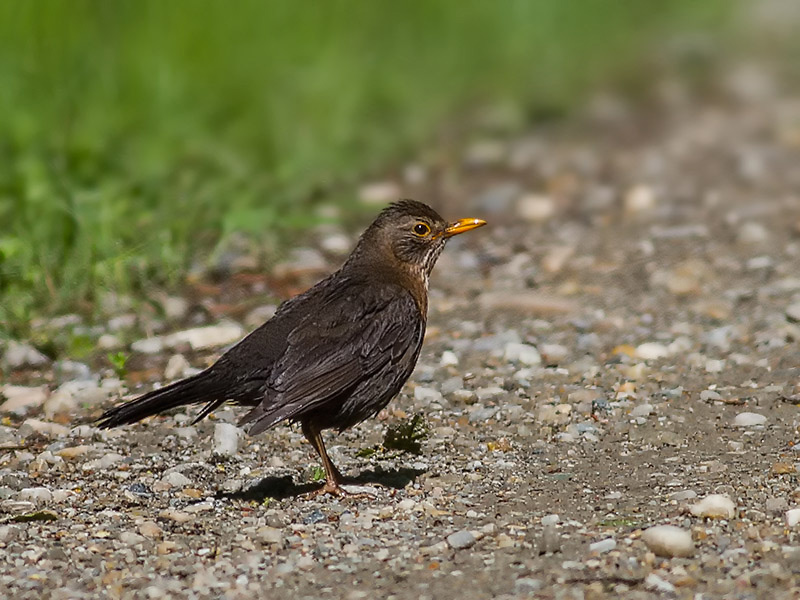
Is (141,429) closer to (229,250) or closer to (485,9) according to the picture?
(229,250)

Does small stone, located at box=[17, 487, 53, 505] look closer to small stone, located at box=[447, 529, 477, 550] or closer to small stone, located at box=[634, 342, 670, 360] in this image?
small stone, located at box=[447, 529, 477, 550]

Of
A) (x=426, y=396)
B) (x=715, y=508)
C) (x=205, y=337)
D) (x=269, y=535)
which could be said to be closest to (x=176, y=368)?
(x=205, y=337)

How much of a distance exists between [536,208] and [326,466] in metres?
4.90

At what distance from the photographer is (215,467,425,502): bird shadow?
555 centimetres

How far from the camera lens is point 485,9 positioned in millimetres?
14625

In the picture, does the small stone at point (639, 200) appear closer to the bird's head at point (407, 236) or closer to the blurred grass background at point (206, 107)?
the blurred grass background at point (206, 107)

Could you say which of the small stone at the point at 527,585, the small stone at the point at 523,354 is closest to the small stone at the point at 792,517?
the small stone at the point at 527,585

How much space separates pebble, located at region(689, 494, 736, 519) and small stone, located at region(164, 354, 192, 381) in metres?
3.10

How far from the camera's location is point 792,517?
4793mm

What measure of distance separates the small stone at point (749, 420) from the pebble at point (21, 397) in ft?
11.2

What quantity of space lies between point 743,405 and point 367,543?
2341mm

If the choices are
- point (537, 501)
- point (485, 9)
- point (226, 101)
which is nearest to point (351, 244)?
point (226, 101)

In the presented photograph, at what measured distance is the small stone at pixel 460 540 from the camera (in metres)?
4.80

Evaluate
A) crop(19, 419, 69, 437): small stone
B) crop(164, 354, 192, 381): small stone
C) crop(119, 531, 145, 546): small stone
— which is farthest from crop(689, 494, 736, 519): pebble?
crop(164, 354, 192, 381): small stone
